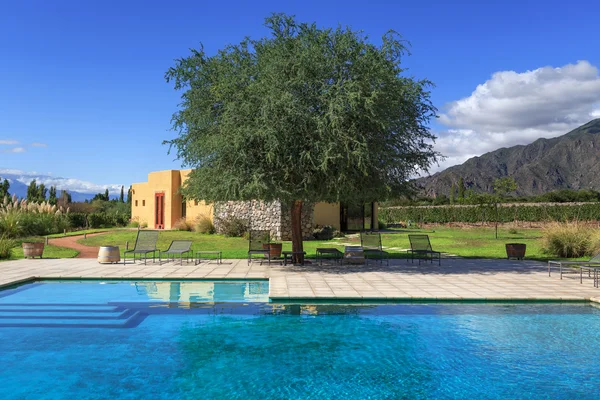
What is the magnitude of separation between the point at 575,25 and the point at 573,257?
884cm

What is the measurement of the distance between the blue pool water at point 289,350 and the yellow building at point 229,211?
17.7m

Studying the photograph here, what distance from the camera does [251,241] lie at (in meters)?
14.7

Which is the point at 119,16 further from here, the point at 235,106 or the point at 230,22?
the point at 235,106

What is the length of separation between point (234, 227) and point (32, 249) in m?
11.8

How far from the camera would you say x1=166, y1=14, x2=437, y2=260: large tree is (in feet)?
40.9

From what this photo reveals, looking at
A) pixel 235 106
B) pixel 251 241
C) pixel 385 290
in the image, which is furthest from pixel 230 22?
pixel 385 290

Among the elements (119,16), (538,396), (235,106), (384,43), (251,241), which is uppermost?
(119,16)

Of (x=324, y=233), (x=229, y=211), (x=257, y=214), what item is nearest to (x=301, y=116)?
(x=257, y=214)

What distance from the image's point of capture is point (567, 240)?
17.2 metres

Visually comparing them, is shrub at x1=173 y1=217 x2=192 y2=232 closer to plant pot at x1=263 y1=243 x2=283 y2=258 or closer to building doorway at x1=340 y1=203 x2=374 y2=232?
building doorway at x1=340 y1=203 x2=374 y2=232

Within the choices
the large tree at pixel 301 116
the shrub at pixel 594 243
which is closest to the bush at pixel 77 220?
the large tree at pixel 301 116

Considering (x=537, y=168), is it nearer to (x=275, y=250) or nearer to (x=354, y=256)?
(x=354, y=256)

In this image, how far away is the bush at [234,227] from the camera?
2694 cm

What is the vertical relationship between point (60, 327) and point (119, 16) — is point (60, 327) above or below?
below
